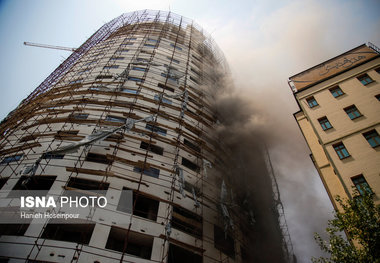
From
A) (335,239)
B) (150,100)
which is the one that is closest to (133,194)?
(150,100)

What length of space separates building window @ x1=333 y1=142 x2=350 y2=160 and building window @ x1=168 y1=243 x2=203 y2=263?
975 cm

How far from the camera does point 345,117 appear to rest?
13.9 m

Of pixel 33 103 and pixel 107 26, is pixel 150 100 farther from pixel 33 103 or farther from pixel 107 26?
pixel 107 26

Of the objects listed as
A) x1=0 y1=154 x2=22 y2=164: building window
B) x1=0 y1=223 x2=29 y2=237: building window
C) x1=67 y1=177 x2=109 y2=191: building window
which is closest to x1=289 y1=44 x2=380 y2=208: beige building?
x1=67 y1=177 x2=109 y2=191: building window

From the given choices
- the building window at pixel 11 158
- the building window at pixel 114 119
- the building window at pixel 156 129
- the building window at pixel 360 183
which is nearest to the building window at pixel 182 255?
the building window at pixel 156 129

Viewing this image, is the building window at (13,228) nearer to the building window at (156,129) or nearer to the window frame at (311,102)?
the building window at (156,129)

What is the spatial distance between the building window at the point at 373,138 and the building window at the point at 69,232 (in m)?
15.0

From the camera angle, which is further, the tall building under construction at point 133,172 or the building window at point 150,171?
the building window at point 150,171

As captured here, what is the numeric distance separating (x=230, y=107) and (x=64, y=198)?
20436 millimetres

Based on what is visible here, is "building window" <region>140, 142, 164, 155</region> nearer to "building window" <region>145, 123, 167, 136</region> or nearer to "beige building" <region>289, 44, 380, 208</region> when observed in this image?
"building window" <region>145, 123, 167, 136</region>

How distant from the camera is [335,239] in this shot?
8742mm

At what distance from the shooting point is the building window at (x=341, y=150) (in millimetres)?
12556

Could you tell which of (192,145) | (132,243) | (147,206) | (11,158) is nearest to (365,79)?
(192,145)

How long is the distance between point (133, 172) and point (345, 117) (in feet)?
44.0
